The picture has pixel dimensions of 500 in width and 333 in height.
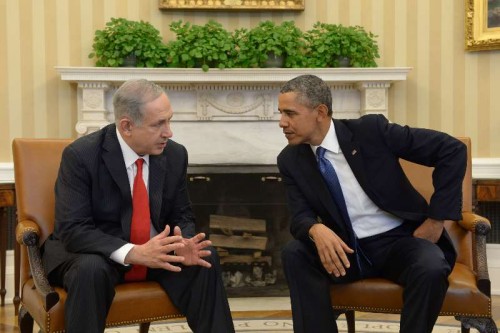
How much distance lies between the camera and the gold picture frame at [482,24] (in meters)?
5.28

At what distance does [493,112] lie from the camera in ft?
17.7

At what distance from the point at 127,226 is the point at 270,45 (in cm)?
239

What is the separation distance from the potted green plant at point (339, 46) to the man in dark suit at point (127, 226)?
7.36ft

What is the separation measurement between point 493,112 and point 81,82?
2.82 metres

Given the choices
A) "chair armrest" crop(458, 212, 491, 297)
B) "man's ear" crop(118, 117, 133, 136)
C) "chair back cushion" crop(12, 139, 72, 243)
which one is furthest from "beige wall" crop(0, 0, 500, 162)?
"man's ear" crop(118, 117, 133, 136)

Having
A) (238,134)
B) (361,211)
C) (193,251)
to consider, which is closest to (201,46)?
(238,134)

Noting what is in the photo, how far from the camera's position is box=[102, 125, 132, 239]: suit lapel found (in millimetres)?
2955

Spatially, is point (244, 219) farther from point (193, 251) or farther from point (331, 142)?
point (193, 251)

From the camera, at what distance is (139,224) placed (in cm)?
297

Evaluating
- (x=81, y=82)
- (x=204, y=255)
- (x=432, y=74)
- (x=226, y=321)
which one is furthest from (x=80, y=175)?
(x=432, y=74)

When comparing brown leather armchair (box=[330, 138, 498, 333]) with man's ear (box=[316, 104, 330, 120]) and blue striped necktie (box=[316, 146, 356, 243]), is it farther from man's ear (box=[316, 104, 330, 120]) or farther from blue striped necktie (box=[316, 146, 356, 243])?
man's ear (box=[316, 104, 330, 120])

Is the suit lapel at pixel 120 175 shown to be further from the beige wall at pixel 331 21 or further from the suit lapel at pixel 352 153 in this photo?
the beige wall at pixel 331 21

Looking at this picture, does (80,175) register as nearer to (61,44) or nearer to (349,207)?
(349,207)

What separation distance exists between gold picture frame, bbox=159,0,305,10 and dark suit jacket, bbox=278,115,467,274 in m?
2.26
